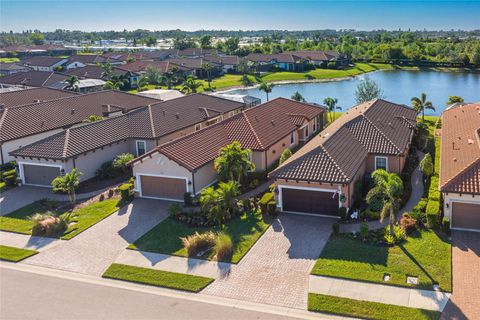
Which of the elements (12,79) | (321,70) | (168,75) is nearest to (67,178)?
(12,79)

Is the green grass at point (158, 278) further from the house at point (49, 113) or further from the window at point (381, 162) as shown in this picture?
the house at point (49, 113)

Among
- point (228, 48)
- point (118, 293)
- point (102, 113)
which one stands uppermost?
point (228, 48)

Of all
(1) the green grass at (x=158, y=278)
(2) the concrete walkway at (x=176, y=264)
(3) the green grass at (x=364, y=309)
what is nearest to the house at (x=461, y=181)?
(3) the green grass at (x=364, y=309)

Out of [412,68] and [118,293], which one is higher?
[412,68]

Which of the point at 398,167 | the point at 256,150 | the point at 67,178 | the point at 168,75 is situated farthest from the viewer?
the point at 168,75

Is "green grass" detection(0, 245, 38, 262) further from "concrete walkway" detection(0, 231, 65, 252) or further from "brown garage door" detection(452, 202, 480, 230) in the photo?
"brown garage door" detection(452, 202, 480, 230)

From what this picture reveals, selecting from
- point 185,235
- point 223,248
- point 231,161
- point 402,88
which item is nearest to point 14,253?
point 185,235

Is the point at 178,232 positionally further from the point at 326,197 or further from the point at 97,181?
the point at 97,181
